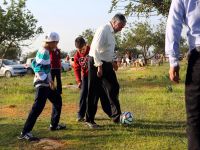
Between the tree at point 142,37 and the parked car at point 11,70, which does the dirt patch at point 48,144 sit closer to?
the parked car at point 11,70

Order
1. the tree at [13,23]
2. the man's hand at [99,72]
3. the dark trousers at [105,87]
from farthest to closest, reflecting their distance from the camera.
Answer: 1. the tree at [13,23]
2. the dark trousers at [105,87]
3. the man's hand at [99,72]

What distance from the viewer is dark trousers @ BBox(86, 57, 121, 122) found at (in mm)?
8078

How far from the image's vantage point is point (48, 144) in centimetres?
718

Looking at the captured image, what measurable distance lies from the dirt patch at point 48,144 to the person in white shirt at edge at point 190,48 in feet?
9.89

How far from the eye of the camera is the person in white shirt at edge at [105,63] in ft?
26.1

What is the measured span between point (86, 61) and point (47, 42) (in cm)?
160

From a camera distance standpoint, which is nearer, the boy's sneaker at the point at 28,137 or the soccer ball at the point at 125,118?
the boy's sneaker at the point at 28,137

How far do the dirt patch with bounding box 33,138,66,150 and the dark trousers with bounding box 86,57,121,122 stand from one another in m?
1.19

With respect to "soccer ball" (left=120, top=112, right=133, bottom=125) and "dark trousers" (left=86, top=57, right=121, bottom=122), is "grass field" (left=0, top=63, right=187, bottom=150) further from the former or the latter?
"dark trousers" (left=86, top=57, right=121, bottom=122)

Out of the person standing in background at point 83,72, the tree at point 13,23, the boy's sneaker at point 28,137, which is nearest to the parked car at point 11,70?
the tree at point 13,23

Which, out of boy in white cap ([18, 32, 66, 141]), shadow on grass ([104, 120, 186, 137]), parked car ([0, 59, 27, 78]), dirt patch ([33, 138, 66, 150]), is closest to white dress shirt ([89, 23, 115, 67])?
boy in white cap ([18, 32, 66, 141])

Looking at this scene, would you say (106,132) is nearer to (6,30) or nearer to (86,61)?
(86,61)

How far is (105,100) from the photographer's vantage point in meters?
8.94

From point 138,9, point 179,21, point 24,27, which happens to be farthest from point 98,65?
point 24,27
